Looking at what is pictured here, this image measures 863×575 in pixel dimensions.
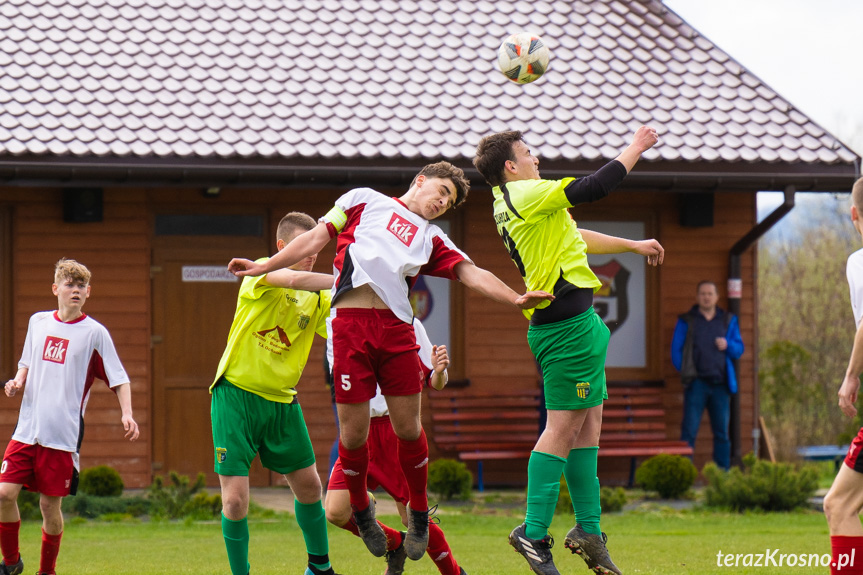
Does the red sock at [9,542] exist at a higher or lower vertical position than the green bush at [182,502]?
higher

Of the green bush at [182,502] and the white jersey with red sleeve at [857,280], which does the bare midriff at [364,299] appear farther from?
the green bush at [182,502]

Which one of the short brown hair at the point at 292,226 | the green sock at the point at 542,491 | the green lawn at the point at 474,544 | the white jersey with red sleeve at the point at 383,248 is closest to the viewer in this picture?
the white jersey with red sleeve at the point at 383,248

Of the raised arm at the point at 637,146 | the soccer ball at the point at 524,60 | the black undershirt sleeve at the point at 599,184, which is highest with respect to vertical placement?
the soccer ball at the point at 524,60

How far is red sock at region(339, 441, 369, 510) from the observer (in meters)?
6.24

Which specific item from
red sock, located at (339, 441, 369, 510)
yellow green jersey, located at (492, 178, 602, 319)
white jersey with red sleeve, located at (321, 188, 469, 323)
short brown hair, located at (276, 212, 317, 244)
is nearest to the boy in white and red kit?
short brown hair, located at (276, 212, 317, 244)

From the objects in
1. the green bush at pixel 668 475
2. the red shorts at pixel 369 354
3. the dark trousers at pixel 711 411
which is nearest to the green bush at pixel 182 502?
the green bush at pixel 668 475

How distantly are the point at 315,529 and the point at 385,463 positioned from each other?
590mm

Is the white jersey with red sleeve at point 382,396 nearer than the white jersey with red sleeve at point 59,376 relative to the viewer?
Yes

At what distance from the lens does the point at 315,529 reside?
686 centimetres

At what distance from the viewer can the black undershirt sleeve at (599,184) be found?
5992 mm

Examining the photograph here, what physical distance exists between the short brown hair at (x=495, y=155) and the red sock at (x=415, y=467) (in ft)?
4.89

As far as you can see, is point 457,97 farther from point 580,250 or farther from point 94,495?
point 580,250

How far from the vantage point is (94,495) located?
38.3 ft

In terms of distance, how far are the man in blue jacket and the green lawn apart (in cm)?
174
